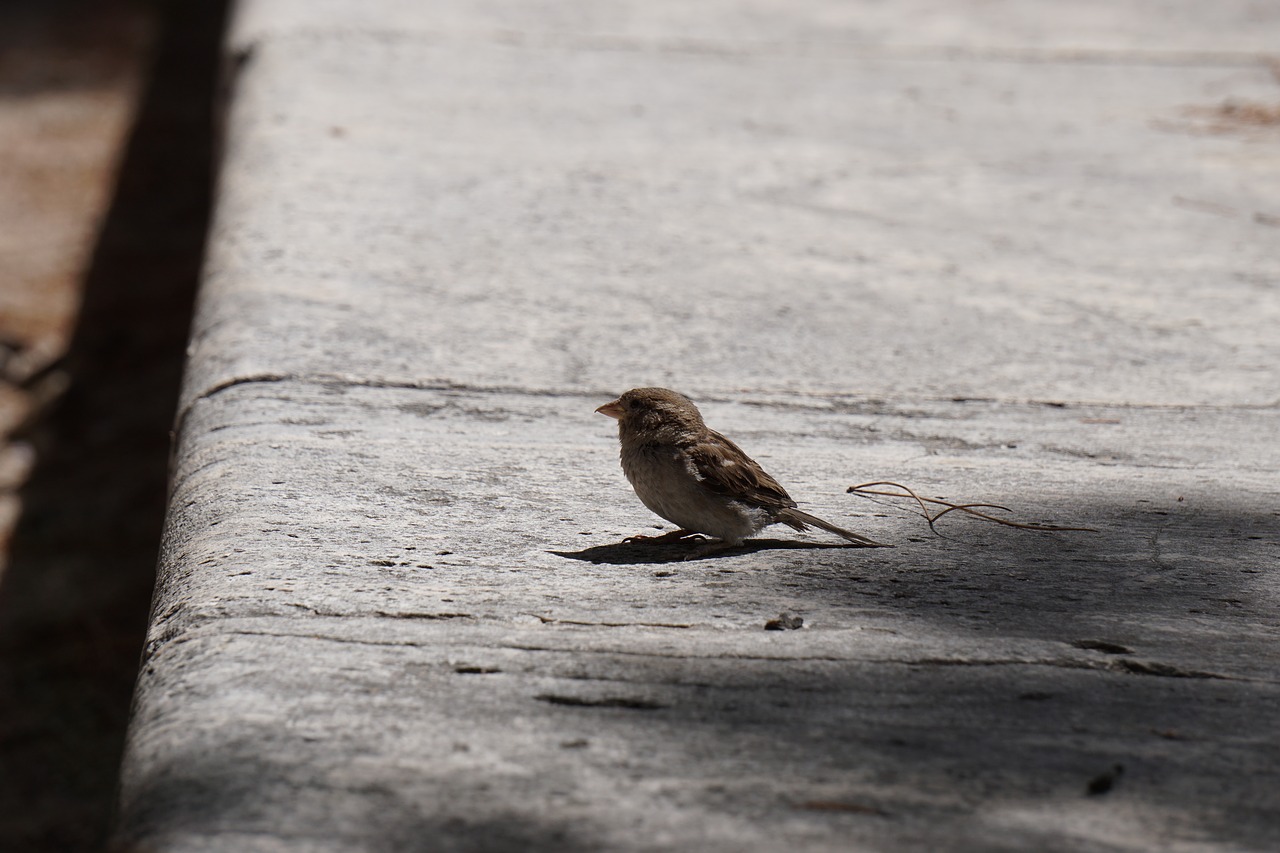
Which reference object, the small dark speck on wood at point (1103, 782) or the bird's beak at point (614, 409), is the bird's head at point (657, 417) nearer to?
the bird's beak at point (614, 409)

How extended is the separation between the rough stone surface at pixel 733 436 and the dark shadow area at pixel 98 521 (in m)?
0.81

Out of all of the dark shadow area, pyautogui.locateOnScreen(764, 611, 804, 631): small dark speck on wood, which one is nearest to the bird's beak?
pyautogui.locateOnScreen(764, 611, 804, 631): small dark speck on wood

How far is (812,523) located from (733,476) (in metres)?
0.17

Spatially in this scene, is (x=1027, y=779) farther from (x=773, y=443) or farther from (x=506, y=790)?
(x=773, y=443)

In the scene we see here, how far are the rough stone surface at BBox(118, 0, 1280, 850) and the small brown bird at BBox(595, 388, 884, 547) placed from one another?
79mm

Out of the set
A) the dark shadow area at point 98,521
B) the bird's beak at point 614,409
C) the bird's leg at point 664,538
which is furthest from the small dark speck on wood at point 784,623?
the dark shadow area at point 98,521

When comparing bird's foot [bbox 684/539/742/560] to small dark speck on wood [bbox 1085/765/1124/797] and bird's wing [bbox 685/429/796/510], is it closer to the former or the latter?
bird's wing [bbox 685/429/796/510]

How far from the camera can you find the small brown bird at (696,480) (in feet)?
8.28

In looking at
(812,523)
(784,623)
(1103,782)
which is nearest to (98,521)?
(812,523)

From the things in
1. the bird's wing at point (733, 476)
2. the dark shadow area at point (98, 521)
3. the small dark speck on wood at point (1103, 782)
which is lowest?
the dark shadow area at point (98, 521)

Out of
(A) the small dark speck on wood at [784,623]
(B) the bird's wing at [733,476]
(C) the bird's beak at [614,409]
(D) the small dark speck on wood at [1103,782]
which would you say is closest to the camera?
(D) the small dark speck on wood at [1103,782]

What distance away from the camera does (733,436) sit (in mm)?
3162

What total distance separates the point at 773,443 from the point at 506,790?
154 cm

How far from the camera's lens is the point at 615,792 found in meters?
1.76
